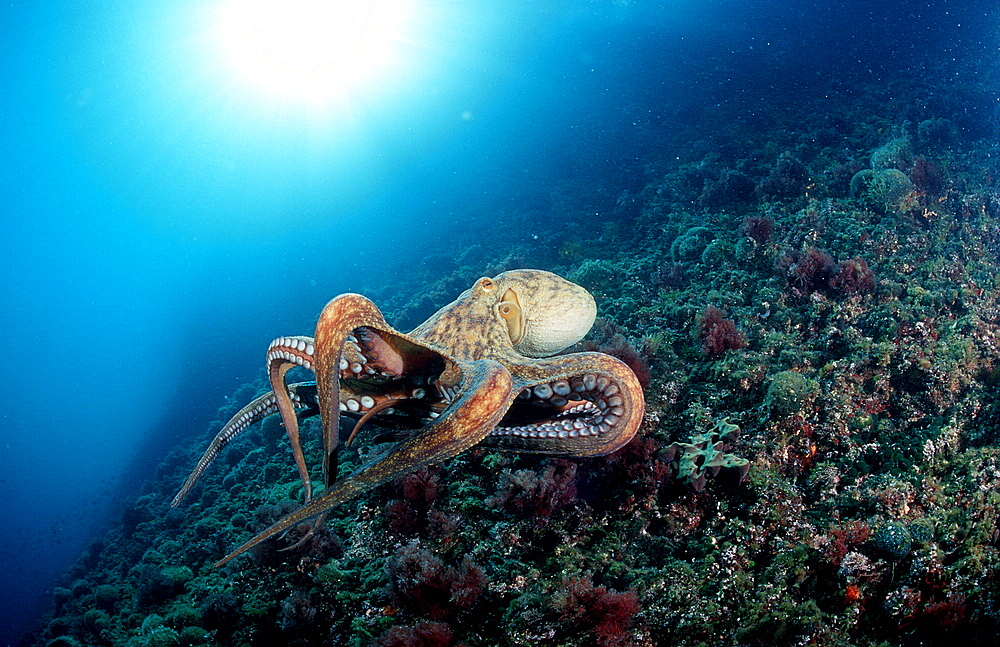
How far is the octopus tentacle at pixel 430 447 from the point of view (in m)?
1.75

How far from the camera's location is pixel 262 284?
1615 inches

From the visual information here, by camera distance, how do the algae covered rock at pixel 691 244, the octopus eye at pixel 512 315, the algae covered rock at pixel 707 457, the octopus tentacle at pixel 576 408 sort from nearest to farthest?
1. the octopus tentacle at pixel 576 408
2. the algae covered rock at pixel 707 457
3. the octopus eye at pixel 512 315
4. the algae covered rock at pixel 691 244

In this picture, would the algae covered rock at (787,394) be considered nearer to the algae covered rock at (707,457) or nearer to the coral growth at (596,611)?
the algae covered rock at (707,457)

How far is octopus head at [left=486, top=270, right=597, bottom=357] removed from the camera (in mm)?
3682

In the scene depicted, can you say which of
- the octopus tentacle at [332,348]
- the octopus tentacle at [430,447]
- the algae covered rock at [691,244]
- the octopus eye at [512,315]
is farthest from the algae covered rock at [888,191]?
the octopus tentacle at [332,348]

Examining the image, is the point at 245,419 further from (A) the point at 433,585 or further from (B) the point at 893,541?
(B) the point at 893,541

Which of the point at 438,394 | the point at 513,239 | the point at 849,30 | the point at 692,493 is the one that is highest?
the point at 849,30

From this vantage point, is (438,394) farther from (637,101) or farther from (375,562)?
(637,101)

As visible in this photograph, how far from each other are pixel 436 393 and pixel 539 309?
1.49 meters

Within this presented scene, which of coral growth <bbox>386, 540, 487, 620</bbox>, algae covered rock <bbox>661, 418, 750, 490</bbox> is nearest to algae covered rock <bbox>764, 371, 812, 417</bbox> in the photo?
algae covered rock <bbox>661, 418, 750, 490</bbox>

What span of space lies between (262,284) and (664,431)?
1733 inches

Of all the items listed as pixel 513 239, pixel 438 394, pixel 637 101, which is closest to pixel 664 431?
pixel 438 394

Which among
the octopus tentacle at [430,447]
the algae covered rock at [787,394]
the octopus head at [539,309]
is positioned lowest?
the algae covered rock at [787,394]

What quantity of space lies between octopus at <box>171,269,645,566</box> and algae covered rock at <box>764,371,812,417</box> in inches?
66.0
